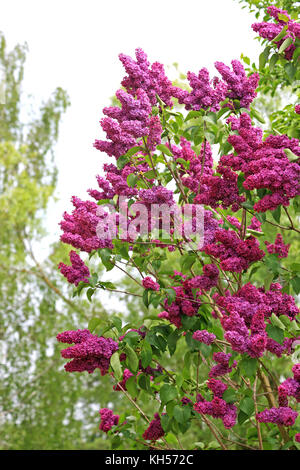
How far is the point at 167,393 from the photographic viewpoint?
237 cm

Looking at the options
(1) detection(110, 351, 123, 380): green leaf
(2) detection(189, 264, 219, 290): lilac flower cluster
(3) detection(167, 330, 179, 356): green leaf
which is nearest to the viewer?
(1) detection(110, 351, 123, 380): green leaf

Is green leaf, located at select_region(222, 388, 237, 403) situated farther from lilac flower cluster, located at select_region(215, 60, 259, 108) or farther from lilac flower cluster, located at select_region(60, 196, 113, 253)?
lilac flower cluster, located at select_region(215, 60, 259, 108)

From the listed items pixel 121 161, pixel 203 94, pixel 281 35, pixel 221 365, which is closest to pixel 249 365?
pixel 221 365

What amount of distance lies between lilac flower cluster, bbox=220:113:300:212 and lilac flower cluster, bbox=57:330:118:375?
830mm

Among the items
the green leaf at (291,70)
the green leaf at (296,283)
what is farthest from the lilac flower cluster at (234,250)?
the green leaf at (291,70)

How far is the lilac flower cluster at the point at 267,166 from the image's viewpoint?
181 centimetres

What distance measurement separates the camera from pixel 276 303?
199 cm

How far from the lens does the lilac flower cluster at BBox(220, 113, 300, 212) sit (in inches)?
71.4

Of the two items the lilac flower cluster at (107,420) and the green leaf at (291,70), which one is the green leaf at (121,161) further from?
the lilac flower cluster at (107,420)

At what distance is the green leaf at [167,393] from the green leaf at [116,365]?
40 centimetres

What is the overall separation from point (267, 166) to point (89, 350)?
0.99 m

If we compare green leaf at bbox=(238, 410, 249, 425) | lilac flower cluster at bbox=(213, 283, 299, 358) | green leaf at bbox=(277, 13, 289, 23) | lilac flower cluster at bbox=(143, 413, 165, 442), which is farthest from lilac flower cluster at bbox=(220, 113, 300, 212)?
lilac flower cluster at bbox=(143, 413, 165, 442)
